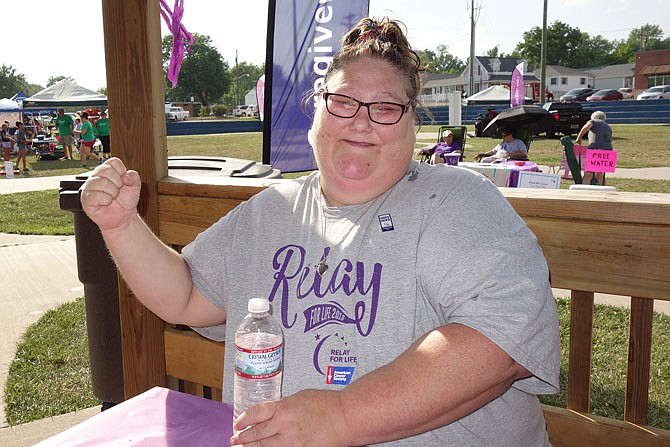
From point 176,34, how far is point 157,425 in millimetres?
1616

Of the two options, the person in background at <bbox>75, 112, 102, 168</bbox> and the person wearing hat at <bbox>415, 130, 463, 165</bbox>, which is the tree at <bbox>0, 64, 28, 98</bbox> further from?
the person wearing hat at <bbox>415, 130, 463, 165</bbox>

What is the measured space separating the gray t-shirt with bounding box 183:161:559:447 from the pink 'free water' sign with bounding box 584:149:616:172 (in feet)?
24.3

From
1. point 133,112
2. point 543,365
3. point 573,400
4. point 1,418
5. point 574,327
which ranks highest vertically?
point 133,112

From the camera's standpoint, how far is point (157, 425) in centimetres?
155

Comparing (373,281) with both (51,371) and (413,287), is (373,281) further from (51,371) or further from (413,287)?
(51,371)

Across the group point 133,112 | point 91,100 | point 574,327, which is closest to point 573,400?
point 574,327

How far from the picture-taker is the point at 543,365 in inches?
53.9

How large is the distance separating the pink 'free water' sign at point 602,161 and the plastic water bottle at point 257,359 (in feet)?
25.2

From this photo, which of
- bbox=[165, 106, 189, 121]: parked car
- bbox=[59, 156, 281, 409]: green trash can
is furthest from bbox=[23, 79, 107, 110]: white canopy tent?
bbox=[59, 156, 281, 409]: green trash can

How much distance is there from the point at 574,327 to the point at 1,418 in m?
2.93

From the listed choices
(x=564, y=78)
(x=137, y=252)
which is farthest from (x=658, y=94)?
(x=137, y=252)

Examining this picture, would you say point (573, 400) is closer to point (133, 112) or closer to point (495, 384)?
point (495, 384)

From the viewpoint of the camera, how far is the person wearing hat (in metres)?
11.0

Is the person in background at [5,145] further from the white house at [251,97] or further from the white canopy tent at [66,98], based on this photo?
the white house at [251,97]
